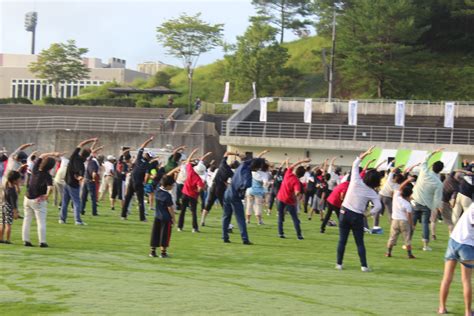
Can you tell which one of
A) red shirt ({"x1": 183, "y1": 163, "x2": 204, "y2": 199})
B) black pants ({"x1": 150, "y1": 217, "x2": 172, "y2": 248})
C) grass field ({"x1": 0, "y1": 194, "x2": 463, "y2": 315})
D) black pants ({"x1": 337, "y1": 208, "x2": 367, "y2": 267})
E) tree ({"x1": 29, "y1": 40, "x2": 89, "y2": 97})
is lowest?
grass field ({"x1": 0, "y1": 194, "x2": 463, "y2": 315})

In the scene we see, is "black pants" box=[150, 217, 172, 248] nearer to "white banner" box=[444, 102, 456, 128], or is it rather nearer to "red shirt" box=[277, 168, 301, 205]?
"red shirt" box=[277, 168, 301, 205]

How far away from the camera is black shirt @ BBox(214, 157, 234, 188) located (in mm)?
20125

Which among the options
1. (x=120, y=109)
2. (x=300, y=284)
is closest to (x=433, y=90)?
(x=120, y=109)

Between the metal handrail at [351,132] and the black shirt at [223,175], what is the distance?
32.6 m

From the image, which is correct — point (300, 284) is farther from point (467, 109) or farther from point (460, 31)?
point (460, 31)

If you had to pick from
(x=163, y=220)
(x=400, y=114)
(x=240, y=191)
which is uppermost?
(x=400, y=114)

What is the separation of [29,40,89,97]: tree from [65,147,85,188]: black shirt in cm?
5875

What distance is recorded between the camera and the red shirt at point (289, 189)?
2023cm

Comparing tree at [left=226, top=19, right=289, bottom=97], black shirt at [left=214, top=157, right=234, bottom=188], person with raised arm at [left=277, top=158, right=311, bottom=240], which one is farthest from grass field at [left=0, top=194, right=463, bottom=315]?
tree at [left=226, top=19, right=289, bottom=97]

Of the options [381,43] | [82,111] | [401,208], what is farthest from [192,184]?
[381,43]

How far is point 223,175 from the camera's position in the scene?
66.6ft

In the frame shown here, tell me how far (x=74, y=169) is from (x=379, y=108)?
4106 centimetres

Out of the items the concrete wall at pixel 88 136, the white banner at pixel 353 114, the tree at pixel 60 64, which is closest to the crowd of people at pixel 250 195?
the concrete wall at pixel 88 136

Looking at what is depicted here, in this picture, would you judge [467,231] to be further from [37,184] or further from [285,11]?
[285,11]
